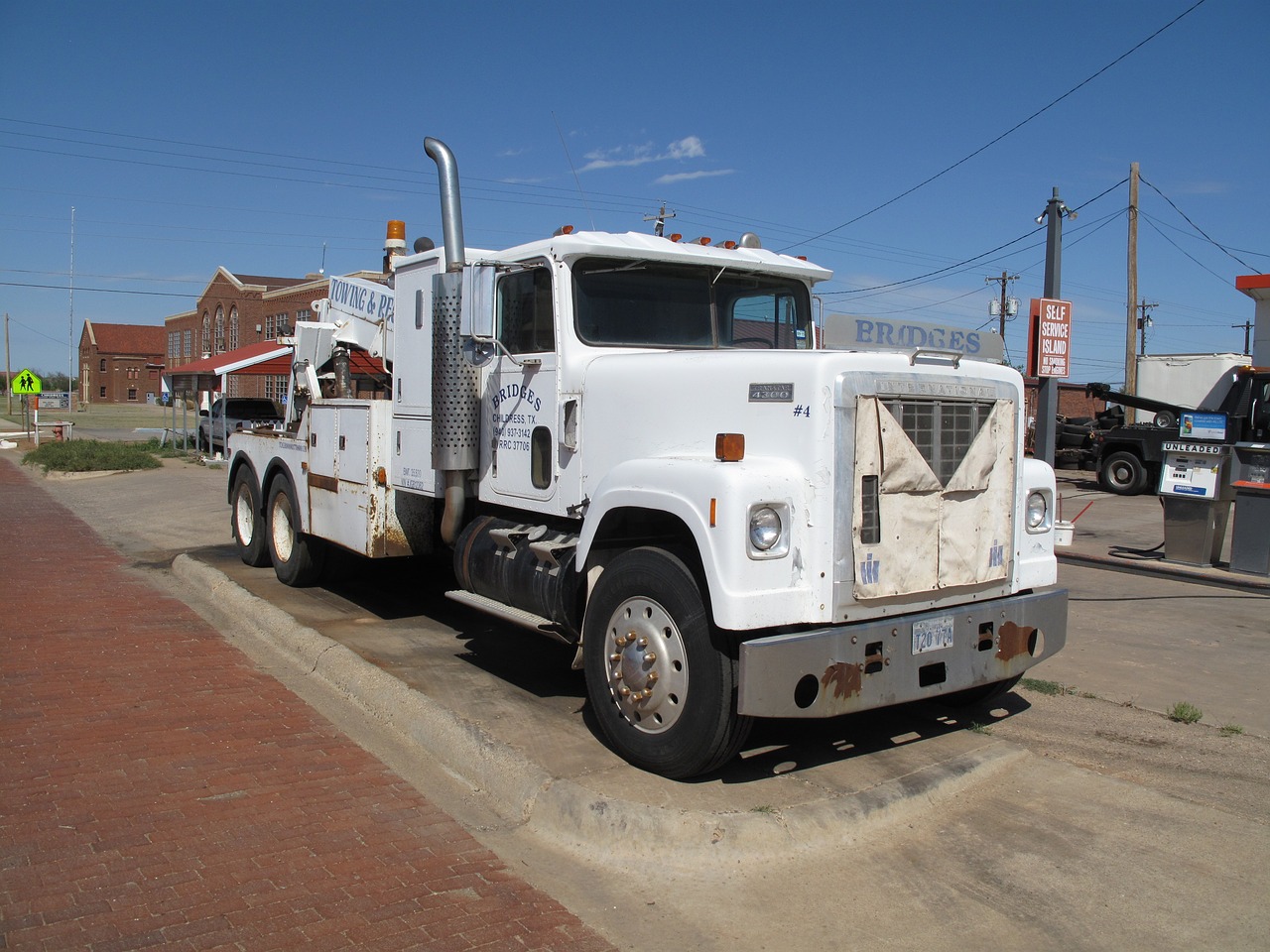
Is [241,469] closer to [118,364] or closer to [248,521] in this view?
[248,521]

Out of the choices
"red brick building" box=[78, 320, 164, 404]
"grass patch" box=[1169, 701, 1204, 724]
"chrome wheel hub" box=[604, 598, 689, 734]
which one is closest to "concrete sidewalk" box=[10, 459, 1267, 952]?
"chrome wheel hub" box=[604, 598, 689, 734]

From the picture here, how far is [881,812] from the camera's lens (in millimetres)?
4457

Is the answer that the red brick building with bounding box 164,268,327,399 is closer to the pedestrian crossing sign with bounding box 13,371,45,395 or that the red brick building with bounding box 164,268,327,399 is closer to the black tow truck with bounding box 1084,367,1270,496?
the pedestrian crossing sign with bounding box 13,371,45,395

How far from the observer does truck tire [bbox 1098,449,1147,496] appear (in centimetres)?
2022

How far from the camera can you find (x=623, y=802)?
4.26m

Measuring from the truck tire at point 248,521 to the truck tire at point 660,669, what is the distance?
603 cm

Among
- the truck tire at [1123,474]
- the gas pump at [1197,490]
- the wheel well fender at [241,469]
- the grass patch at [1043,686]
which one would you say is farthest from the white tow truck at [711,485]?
the truck tire at [1123,474]

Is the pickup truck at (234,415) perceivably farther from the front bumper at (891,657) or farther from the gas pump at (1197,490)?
the front bumper at (891,657)

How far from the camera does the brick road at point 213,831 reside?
352cm

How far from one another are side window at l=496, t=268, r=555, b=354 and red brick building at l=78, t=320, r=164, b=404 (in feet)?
326

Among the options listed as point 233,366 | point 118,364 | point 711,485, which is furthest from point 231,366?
point 118,364

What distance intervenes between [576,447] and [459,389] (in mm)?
1124

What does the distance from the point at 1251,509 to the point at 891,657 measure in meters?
8.23

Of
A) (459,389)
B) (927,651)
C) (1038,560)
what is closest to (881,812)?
(927,651)
